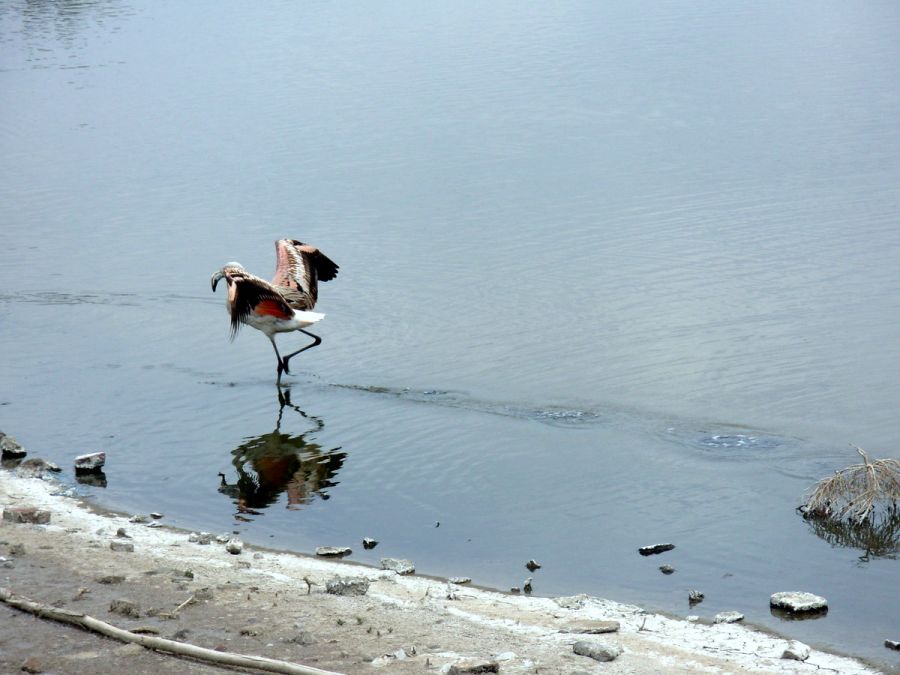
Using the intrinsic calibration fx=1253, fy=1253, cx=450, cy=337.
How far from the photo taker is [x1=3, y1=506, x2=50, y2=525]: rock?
11.2 metres

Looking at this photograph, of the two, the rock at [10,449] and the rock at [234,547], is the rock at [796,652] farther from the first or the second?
the rock at [10,449]

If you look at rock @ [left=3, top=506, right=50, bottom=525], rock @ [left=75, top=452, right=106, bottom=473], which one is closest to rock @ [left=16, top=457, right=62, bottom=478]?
rock @ [left=75, top=452, right=106, bottom=473]

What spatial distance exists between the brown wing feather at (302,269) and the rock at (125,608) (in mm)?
7988

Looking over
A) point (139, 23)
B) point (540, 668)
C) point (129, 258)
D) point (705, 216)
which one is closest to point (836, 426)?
point (540, 668)

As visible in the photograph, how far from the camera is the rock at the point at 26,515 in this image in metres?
11.2

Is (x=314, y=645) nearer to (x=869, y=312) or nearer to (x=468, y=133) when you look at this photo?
(x=869, y=312)

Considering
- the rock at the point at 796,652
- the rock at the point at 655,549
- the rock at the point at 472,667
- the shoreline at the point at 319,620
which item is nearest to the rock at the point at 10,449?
the shoreline at the point at 319,620

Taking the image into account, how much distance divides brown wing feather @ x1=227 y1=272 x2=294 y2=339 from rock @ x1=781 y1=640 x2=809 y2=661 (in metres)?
8.94

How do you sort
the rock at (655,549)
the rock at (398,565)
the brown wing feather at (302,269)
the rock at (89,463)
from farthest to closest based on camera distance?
the brown wing feather at (302,269), the rock at (89,463), the rock at (655,549), the rock at (398,565)

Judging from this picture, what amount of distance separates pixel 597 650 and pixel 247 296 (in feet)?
29.0

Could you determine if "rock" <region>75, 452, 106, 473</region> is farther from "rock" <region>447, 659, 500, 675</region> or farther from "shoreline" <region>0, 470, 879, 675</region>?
"rock" <region>447, 659, 500, 675</region>

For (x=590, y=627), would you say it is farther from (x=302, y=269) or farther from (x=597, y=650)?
(x=302, y=269)

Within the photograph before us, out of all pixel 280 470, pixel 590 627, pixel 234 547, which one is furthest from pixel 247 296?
pixel 590 627

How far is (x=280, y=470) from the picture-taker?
1362 cm
